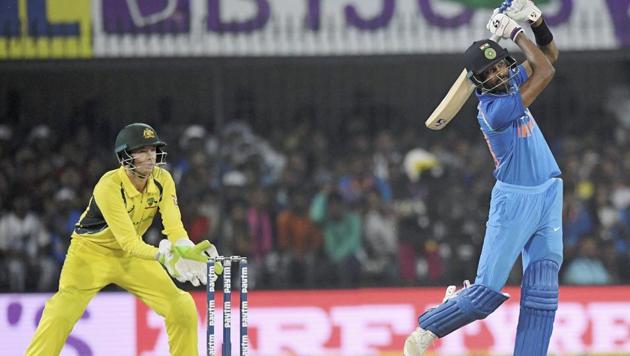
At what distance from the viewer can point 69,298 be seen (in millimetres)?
7828

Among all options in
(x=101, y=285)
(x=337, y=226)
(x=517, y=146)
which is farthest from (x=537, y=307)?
(x=337, y=226)

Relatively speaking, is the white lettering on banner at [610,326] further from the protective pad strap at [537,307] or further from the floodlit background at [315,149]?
the protective pad strap at [537,307]

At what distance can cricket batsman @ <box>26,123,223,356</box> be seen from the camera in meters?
7.58

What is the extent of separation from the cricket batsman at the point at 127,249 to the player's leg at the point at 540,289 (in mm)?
1842

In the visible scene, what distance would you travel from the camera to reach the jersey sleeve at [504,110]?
708 cm

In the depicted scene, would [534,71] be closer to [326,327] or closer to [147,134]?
[147,134]

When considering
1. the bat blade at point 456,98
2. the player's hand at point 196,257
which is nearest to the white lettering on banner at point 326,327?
the player's hand at point 196,257

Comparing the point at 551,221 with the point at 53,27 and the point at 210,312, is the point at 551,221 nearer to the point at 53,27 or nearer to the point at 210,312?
the point at 210,312

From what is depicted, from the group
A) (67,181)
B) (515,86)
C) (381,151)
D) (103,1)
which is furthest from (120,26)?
(515,86)

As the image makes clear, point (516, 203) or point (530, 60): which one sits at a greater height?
point (530, 60)

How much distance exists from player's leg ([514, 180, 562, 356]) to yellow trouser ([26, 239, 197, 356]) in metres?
2.01

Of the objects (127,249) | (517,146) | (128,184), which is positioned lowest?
(127,249)

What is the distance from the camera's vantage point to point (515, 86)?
720 cm

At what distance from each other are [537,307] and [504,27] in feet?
5.09
